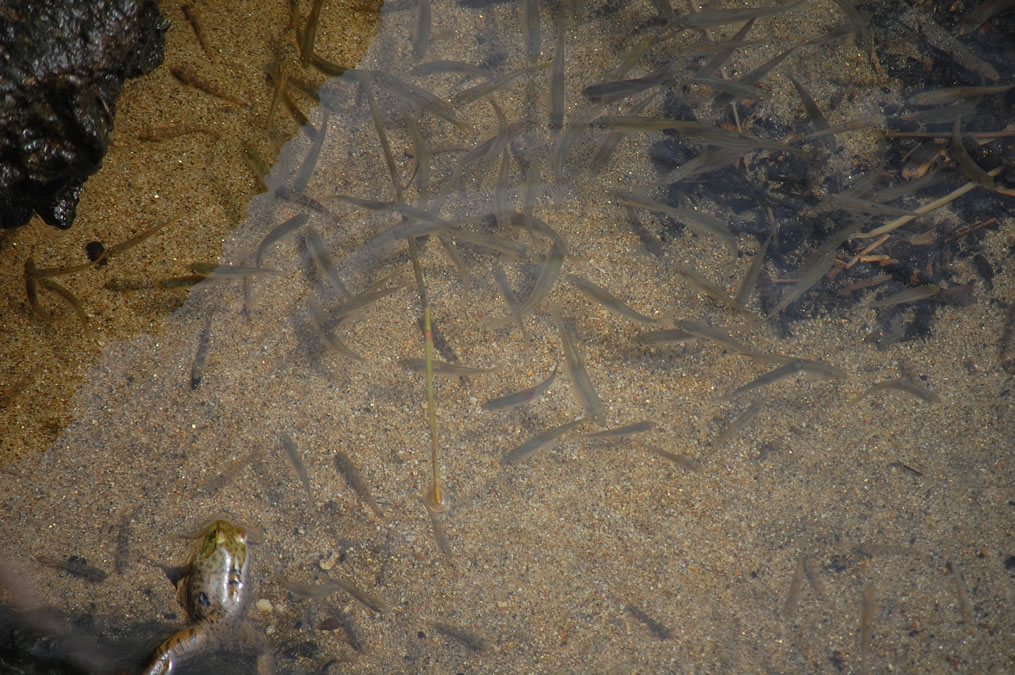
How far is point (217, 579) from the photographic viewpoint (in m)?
2.56

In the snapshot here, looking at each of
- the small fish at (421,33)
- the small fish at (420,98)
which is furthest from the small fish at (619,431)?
the small fish at (421,33)

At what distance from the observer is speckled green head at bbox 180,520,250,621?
8.38 ft

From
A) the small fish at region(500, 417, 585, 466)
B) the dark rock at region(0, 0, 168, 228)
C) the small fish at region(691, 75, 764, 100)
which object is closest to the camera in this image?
the dark rock at region(0, 0, 168, 228)

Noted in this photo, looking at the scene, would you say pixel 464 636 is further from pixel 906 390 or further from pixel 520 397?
pixel 906 390

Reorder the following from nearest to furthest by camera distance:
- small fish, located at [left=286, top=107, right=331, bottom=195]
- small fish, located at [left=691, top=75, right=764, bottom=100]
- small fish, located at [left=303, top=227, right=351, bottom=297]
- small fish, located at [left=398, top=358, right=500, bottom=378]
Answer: small fish, located at [left=398, top=358, right=500, bottom=378]
small fish, located at [left=303, top=227, right=351, bottom=297]
small fish, located at [left=286, top=107, right=331, bottom=195]
small fish, located at [left=691, top=75, right=764, bottom=100]

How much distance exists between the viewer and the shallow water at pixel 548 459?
106 inches

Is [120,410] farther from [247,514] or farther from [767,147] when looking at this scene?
[767,147]

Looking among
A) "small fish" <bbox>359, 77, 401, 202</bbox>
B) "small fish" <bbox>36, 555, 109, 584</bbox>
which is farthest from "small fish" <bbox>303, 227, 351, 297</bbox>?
"small fish" <bbox>36, 555, 109, 584</bbox>

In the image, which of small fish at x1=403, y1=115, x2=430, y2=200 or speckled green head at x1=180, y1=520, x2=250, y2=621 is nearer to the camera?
speckled green head at x1=180, y1=520, x2=250, y2=621

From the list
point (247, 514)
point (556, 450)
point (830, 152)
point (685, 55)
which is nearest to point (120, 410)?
point (247, 514)

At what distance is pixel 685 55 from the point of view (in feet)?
11.9

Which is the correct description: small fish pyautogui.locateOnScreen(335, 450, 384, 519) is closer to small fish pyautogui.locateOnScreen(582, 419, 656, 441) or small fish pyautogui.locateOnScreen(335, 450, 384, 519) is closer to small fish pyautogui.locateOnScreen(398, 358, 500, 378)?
small fish pyautogui.locateOnScreen(398, 358, 500, 378)

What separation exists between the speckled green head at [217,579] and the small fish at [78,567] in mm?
345

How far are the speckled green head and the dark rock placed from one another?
5.18ft
